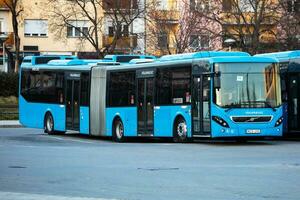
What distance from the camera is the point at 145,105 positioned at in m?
28.6

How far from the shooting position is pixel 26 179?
14.7m

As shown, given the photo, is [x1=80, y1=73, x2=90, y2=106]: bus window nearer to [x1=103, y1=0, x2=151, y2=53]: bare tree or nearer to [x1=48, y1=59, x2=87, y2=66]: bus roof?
[x1=48, y1=59, x2=87, y2=66]: bus roof

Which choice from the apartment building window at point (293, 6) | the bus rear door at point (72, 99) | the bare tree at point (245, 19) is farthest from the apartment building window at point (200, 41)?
the bus rear door at point (72, 99)

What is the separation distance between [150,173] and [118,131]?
14420mm

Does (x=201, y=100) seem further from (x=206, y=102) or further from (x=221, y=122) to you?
(x=221, y=122)

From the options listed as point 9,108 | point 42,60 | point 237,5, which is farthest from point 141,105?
point 9,108

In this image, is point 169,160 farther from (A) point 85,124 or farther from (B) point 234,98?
(A) point 85,124

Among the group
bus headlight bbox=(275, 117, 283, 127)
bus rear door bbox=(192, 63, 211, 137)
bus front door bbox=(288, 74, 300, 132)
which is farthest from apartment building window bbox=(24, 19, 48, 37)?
bus headlight bbox=(275, 117, 283, 127)

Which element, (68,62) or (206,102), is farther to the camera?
(68,62)

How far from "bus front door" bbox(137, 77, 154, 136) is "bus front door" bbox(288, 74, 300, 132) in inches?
191

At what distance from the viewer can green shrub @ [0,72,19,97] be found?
63.3 metres

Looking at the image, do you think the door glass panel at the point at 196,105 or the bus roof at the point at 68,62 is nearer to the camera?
the door glass panel at the point at 196,105

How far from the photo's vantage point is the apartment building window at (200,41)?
1970 inches

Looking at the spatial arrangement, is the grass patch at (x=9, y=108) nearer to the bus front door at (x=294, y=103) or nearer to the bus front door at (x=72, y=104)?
the bus front door at (x=72, y=104)
